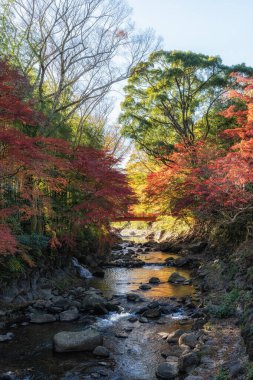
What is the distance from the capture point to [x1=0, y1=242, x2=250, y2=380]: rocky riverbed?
5906 millimetres

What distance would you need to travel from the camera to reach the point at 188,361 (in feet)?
19.3

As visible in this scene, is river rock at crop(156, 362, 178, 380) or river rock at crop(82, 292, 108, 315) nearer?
river rock at crop(156, 362, 178, 380)

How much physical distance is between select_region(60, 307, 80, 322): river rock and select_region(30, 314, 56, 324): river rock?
0.21 metres

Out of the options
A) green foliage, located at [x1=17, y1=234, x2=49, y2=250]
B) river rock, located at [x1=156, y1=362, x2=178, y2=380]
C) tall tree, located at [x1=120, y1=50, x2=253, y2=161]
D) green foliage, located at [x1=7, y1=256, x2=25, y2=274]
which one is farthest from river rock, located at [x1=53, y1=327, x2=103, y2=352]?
tall tree, located at [x1=120, y1=50, x2=253, y2=161]

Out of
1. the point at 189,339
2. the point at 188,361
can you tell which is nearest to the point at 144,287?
the point at 189,339

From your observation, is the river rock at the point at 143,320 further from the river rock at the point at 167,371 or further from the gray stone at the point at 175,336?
the river rock at the point at 167,371

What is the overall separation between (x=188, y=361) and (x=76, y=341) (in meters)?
2.19

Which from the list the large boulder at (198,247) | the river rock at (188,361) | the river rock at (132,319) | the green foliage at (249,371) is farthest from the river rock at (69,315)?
the large boulder at (198,247)

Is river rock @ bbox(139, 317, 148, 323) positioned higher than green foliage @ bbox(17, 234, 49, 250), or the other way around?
green foliage @ bbox(17, 234, 49, 250)

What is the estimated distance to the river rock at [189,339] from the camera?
6.77m

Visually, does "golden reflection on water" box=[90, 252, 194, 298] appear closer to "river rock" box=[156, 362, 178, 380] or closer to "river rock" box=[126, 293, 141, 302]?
"river rock" box=[126, 293, 141, 302]

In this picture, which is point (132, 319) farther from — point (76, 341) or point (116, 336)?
point (76, 341)

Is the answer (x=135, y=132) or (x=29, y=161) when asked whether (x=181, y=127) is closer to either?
(x=135, y=132)

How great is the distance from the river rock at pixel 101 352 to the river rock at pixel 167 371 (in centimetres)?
121
